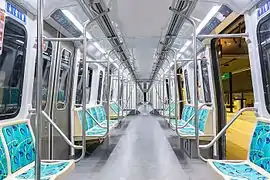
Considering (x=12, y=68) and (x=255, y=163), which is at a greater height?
(x=12, y=68)

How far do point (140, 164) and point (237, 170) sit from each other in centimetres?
246

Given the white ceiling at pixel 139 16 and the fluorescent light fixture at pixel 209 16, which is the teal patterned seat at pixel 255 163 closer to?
the white ceiling at pixel 139 16

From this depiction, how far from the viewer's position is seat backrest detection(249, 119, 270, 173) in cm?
272

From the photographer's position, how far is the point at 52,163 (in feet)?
10.1

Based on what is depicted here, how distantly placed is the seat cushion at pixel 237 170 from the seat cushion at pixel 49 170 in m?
1.47

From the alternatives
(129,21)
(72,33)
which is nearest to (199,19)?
(129,21)

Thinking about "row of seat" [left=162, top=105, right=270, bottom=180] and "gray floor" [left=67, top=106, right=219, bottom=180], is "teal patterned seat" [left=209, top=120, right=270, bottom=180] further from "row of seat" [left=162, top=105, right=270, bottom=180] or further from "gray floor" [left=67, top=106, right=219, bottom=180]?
"gray floor" [left=67, top=106, right=219, bottom=180]

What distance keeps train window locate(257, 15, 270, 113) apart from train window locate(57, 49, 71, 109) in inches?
117

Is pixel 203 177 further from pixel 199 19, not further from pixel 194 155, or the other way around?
pixel 199 19

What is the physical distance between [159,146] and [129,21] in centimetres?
321

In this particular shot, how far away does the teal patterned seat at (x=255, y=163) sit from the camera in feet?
8.56

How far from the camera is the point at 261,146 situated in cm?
286

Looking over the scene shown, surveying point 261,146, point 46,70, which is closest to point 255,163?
point 261,146

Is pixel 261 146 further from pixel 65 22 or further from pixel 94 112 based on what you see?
pixel 94 112
